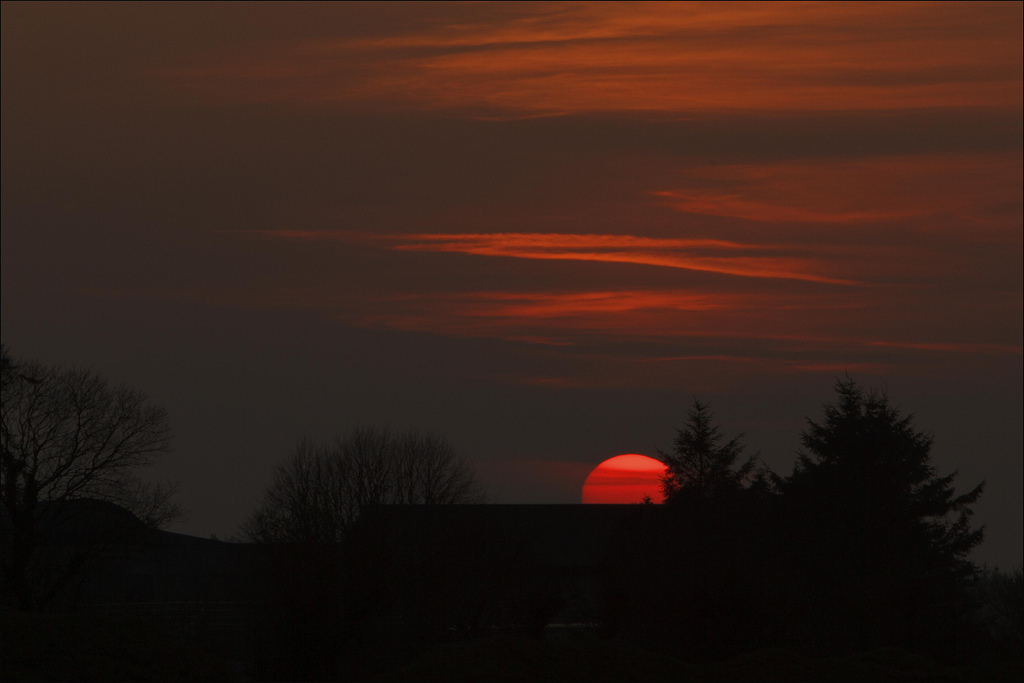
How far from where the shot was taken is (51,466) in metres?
50.8

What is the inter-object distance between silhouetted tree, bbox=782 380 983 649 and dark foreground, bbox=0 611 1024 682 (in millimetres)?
5489

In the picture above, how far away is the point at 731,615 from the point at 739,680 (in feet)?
25.0

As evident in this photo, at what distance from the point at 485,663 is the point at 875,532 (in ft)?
80.5

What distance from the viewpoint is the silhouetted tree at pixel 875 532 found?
111ft

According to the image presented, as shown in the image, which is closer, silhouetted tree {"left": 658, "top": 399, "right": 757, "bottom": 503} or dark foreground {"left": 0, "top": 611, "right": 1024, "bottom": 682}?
dark foreground {"left": 0, "top": 611, "right": 1024, "bottom": 682}

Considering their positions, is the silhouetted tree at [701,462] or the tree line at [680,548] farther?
the silhouetted tree at [701,462]

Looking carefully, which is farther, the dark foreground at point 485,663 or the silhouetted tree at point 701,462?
the silhouetted tree at point 701,462

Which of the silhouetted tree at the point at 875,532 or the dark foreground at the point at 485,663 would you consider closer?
the dark foreground at the point at 485,663

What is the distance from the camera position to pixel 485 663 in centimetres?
2433

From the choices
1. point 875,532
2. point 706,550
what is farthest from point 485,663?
point 875,532

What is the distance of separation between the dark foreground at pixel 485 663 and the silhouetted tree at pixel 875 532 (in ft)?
18.0

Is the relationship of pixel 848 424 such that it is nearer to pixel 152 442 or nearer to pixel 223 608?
pixel 223 608

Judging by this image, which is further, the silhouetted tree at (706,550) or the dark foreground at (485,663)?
the silhouetted tree at (706,550)

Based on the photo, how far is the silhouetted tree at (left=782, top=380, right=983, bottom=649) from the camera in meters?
33.9
